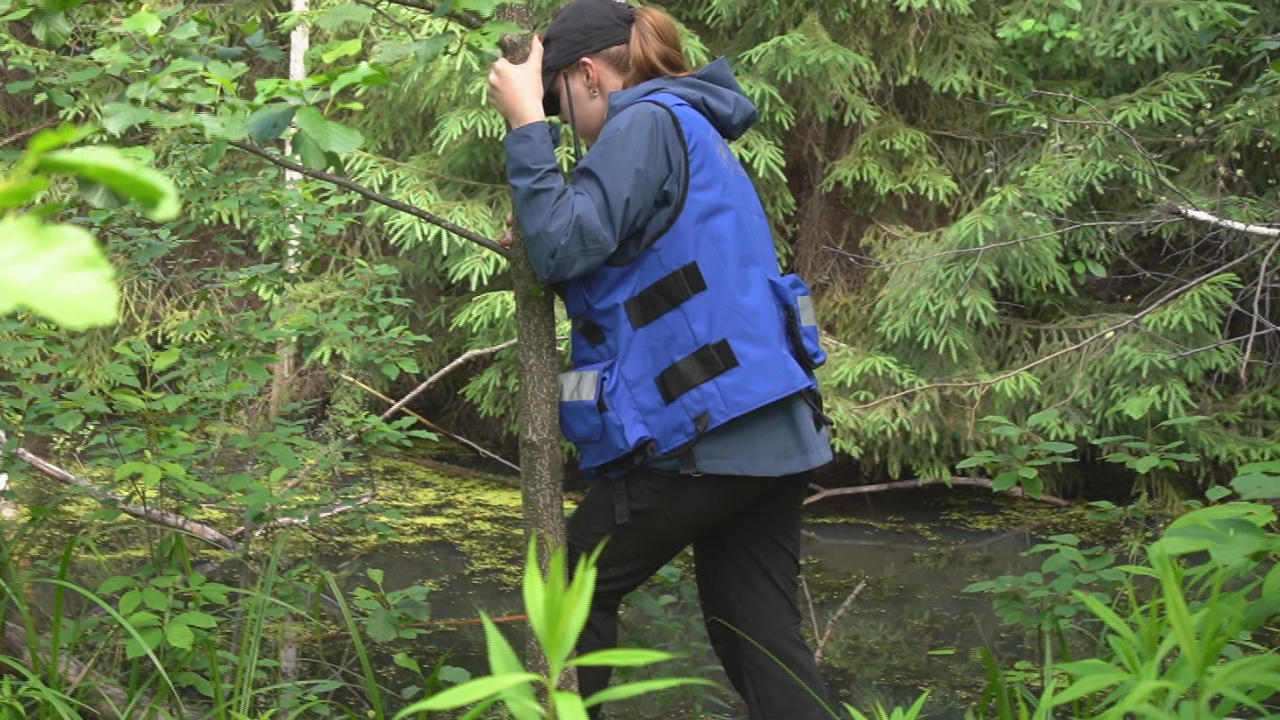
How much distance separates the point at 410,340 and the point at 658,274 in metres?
1.25

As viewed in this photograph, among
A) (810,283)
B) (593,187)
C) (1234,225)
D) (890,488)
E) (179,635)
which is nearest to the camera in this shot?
(593,187)

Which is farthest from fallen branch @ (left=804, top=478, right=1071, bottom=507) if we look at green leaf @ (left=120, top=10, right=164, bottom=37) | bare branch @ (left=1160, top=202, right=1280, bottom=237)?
green leaf @ (left=120, top=10, right=164, bottom=37)

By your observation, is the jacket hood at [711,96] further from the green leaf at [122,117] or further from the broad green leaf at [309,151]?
the green leaf at [122,117]

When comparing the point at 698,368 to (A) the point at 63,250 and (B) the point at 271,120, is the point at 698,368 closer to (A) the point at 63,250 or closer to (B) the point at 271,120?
(B) the point at 271,120

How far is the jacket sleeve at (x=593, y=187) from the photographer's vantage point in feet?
6.79

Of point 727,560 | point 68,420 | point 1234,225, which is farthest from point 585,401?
point 1234,225

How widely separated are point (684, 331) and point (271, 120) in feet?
2.69

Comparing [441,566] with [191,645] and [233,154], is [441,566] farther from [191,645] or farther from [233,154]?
[191,645]

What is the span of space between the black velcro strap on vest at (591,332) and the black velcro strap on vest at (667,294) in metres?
0.09

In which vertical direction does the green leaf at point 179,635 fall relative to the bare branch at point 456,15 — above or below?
below

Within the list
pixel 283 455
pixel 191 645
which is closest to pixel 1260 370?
pixel 283 455

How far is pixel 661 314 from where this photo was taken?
2.18 metres

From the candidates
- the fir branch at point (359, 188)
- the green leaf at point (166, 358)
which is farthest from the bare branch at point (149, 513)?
the fir branch at point (359, 188)

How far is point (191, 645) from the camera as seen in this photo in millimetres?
2311
